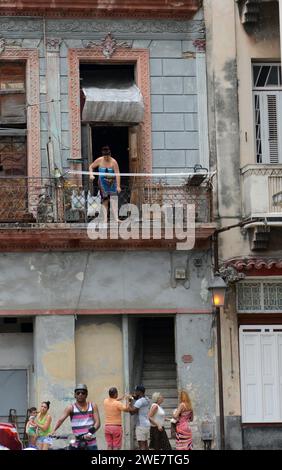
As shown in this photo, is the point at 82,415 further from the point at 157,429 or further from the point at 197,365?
the point at 197,365

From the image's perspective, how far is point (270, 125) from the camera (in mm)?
26812

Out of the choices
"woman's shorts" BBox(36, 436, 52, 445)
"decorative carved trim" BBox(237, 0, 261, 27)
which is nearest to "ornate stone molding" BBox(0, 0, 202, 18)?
"decorative carved trim" BBox(237, 0, 261, 27)

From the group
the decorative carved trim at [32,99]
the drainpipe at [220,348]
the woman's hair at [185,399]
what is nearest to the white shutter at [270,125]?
the drainpipe at [220,348]

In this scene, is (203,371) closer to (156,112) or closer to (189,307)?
(189,307)

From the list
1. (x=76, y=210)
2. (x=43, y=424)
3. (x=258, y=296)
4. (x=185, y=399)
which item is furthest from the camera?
(x=258, y=296)

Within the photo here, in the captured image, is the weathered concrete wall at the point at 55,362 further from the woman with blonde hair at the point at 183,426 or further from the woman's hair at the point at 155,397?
the woman with blonde hair at the point at 183,426

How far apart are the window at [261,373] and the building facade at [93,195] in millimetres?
668

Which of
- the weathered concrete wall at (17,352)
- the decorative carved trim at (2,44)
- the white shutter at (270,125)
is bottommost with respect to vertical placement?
the weathered concrete wall at (17,352)

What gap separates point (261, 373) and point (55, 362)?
391 centimetres

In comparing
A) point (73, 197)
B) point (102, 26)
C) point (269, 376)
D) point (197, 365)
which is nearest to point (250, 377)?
point (269, 376)

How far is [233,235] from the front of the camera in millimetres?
26109

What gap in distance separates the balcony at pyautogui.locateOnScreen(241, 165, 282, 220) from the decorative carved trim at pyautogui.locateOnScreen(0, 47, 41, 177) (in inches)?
158

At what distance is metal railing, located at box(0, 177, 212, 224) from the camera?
25.6m

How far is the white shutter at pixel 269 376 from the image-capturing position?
25984mm
